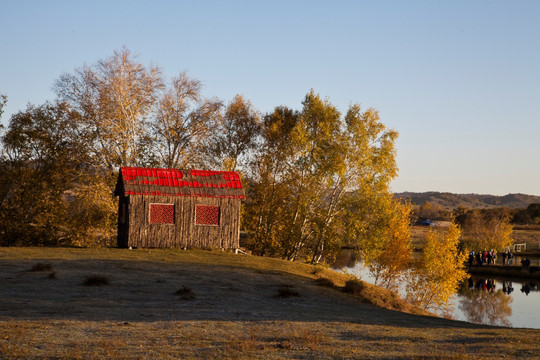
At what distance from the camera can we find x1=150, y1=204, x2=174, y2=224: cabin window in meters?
33.7

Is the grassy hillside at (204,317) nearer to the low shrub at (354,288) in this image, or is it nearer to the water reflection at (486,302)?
the low shrub at (354,288)

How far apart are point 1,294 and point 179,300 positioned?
589cm

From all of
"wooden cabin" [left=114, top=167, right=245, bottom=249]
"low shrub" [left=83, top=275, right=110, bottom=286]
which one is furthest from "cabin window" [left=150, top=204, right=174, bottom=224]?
"low shrub" [left=83, top=275, right=110, bottom=286]

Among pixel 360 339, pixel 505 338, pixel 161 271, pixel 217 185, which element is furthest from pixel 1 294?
pixel 217 185

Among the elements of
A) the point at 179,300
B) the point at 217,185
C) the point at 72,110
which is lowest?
the point at 179,300

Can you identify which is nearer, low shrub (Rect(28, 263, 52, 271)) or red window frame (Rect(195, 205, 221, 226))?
low shrub (Rect(28, 263, 52, 271))

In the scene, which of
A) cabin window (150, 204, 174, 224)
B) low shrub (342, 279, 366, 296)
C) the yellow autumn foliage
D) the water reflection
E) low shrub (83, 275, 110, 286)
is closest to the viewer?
low shrub (83, 275, 110, 286)

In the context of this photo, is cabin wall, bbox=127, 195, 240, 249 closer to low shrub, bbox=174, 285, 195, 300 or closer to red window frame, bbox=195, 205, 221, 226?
red window frame, bbox=195, 205, 221, 226

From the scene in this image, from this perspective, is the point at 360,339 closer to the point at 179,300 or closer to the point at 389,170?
the point at 179,300

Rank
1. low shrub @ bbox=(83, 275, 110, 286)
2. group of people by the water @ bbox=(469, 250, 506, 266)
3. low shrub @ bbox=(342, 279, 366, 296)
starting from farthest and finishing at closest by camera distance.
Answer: group of people by the water @ bbox=(469, 250, 506, 266) → low shrub @ bbox=(342, 279, 366, 296) → low shrub @ bbox=(83, 275, 110, 286)

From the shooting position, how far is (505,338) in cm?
1457

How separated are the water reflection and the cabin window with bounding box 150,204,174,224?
23.5 m

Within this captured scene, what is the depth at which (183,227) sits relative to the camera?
34125 millimetres

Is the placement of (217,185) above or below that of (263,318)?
above
